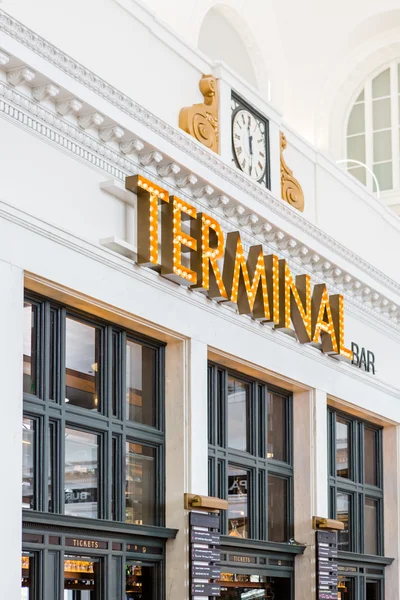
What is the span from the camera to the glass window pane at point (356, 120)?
72.4ft

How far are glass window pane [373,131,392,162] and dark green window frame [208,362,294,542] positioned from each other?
8375 millimetres

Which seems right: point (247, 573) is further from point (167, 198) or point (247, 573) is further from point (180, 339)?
point (167, 198)

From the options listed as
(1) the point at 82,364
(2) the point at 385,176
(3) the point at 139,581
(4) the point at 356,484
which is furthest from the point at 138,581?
(2) the point at 385,176

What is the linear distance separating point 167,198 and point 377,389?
6481 millimetres

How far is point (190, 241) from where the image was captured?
11.8 metres

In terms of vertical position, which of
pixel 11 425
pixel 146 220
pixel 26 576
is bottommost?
pixel 26 576

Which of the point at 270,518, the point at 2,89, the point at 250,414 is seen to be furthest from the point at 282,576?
the point at 2,89

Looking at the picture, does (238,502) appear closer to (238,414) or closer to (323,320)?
(238,414)

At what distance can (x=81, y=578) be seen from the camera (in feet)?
34.5

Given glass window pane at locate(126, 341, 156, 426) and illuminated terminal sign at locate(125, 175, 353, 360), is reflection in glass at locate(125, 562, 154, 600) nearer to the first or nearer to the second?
glass window pane at locate(126, 341, 156, 426)

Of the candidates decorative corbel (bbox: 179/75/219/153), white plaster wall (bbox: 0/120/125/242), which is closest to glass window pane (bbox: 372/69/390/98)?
decorative corbel (bbox: 179/75/219/153)

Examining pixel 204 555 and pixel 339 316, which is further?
pixel 339 316

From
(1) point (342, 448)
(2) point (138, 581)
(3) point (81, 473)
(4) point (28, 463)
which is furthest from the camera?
(1) point (342, 448)

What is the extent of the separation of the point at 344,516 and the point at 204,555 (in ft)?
15.6
